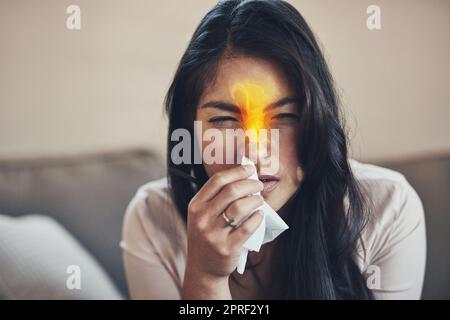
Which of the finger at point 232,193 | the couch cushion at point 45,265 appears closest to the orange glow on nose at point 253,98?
the finger at point 232,193

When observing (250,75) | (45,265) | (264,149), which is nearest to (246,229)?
(264,149)

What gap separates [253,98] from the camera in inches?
37.2

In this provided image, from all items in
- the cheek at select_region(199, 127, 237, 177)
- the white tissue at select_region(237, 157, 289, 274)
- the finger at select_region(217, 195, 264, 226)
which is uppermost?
the cheek at select_region(199, 127, 237, 177)

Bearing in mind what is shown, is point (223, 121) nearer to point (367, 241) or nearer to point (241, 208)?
point (241, 208)

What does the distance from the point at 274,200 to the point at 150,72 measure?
1.05ft

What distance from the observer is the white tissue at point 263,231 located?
934 mm

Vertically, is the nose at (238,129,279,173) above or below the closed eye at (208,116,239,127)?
below

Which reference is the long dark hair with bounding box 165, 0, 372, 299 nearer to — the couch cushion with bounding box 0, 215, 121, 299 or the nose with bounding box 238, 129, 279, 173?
the nose with bounding box 238, 129, 279, 173

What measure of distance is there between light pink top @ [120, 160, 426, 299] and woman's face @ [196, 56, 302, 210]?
0.42 ft

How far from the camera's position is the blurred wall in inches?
39.8

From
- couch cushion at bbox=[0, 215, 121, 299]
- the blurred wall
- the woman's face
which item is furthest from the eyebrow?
couch cushion at bbox=[0, 215, 121, 299]

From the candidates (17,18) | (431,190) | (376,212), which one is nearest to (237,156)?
(376,212)

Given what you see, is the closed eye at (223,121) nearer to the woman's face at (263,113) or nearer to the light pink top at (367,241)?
the woman's face at (263,113)

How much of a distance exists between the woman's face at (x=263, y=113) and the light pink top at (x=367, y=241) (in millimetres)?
129
